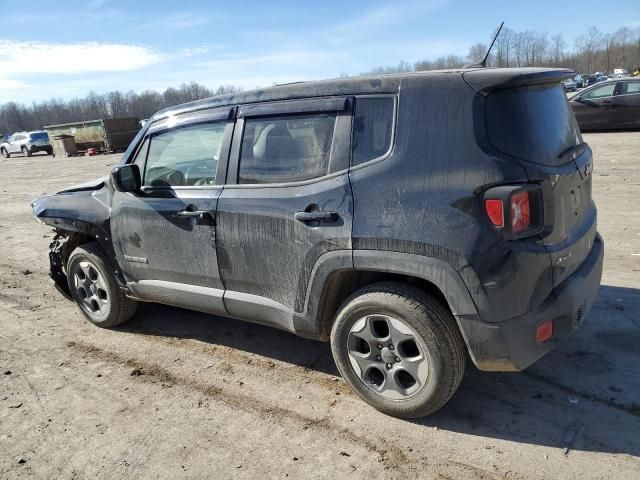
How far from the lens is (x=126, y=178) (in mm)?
3941

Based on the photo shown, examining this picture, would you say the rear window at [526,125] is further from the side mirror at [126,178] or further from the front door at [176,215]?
the side mirror at [126,178]

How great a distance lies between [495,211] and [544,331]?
2.32 feet

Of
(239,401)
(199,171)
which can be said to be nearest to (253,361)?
(239,401)

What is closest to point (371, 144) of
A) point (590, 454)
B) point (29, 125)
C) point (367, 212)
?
point (367, 212)

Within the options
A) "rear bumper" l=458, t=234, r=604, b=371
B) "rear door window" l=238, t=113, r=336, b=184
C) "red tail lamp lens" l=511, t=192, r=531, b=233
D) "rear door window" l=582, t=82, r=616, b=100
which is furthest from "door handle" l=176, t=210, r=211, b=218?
"rear door window" l=582, t=82, r=616, b=100

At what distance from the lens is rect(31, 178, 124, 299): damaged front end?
434 centimetres

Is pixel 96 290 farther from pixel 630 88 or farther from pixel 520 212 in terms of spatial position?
pixel 630 88

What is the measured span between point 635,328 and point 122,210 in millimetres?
4043

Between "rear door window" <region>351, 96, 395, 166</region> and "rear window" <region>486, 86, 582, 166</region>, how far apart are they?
0.54 meters

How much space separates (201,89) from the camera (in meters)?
112

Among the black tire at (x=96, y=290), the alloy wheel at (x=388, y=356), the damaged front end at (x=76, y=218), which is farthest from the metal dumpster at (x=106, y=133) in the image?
the alloy wheel at (x=388, y=356)

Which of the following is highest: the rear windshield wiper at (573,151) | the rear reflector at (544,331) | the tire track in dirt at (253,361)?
the rear windshield wiper at (573,151)

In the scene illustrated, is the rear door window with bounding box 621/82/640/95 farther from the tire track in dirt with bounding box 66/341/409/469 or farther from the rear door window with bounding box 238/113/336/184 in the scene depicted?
the tire track in dirt with bounding box 66/341/409/469

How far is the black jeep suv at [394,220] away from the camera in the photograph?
256 cm
